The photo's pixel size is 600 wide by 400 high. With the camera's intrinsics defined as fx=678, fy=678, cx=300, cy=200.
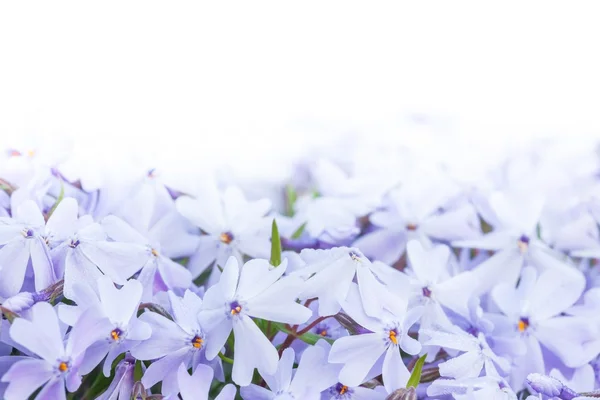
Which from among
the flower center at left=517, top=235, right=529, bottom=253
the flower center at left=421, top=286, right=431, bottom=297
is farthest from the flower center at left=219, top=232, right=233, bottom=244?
the flower center at left=517, top=235, right=529, bottom=253

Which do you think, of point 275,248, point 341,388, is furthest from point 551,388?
point 275,248

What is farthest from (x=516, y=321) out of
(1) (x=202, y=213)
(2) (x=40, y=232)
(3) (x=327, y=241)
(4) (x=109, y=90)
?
(4) (x=109, y=90)

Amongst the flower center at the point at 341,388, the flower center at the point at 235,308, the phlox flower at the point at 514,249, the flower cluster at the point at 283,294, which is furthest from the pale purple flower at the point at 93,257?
the phlox flower at the point at 514,249

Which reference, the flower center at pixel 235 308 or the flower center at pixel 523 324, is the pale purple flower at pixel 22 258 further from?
the flower center at pixel 523 324

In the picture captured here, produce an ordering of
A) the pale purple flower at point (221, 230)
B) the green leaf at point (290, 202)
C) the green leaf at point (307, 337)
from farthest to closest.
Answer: the green leaf at point (290, 202), the pale purple flower at point (221, 230), the green leaf at point (307, 337)

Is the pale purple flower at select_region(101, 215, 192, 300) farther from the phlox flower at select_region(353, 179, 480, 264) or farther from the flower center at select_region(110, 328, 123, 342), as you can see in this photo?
the phlox flower at select_region(353, 179, 480, 264)

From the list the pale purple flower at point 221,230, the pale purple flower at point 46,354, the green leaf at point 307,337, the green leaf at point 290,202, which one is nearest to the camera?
the pale purple flower at point 46,354

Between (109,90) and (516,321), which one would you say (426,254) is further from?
(109,90)

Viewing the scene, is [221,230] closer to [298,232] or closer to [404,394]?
[298,232]
